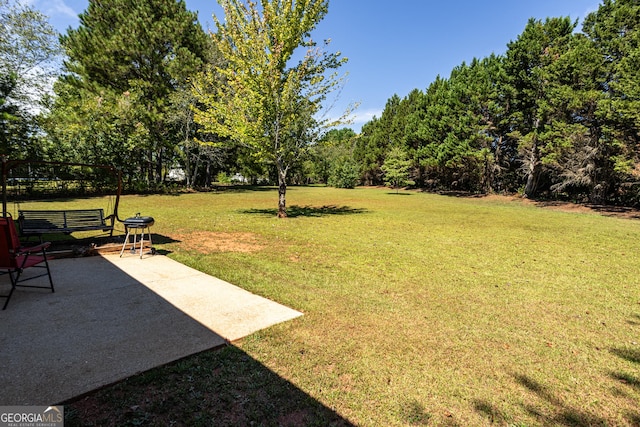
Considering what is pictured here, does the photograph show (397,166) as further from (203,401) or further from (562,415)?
(203,401)

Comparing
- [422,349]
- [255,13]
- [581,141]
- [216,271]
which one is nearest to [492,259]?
[422,349]

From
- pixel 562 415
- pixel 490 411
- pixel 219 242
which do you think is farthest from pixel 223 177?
pixel 562 415

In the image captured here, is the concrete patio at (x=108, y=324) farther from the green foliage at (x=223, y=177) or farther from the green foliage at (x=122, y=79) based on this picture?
the green foliage at (x=223, y=177)

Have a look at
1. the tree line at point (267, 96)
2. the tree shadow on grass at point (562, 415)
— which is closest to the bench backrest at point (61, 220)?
the tree line at point (267, 96)

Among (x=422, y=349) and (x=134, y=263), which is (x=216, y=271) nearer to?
(x=134, y=263)

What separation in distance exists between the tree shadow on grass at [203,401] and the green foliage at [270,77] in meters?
11.1

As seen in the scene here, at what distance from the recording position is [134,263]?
20.3 feet

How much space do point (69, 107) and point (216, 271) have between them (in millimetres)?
27131

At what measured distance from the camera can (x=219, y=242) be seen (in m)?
8.72

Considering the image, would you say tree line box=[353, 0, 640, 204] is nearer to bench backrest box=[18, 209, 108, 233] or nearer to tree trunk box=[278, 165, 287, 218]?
tree trunk box=[278, 165, 287, 218]

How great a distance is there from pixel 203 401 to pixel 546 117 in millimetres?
35069

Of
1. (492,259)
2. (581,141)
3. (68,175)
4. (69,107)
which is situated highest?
(69,107)

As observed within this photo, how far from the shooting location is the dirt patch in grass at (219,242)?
7.90 meters

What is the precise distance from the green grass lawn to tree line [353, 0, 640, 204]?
10.3m
